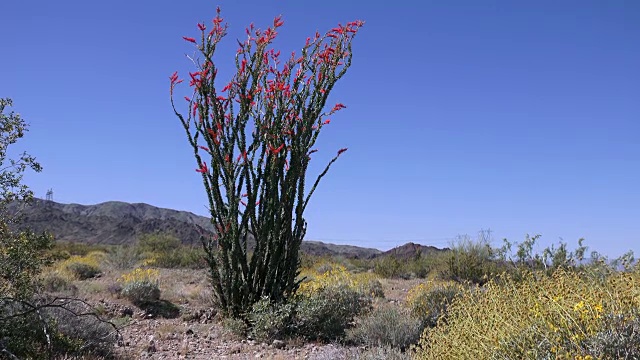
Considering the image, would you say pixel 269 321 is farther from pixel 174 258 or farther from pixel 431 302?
pixel 174 258

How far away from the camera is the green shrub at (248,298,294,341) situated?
25.1 ft

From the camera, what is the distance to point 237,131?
337 inches

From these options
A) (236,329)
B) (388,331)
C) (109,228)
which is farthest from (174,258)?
(109,228)

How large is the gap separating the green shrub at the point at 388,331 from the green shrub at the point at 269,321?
0.90 meters

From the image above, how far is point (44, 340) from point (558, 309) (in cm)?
500

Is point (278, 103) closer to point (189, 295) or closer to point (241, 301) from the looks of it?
point (241, 301)

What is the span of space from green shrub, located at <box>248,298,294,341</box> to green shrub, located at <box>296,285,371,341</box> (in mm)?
185

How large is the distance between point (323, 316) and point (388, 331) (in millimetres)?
1156

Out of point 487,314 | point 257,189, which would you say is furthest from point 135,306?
point 487,314

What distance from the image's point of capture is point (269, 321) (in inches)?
301

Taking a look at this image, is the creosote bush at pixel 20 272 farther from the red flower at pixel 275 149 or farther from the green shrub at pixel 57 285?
the green shrub at pixel 57 285

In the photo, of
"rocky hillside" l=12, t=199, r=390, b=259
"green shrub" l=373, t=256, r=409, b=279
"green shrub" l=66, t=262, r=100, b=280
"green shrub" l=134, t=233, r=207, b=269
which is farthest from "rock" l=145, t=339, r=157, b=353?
"rocky hillside" l=12, t=199, r=390, b=259

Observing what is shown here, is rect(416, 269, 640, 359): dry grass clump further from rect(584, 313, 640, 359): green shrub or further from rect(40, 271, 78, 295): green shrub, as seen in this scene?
rect(40, 271, 78, 295): green shrub

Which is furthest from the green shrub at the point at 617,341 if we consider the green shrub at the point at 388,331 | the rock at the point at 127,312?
the rock at the point at 127,312
